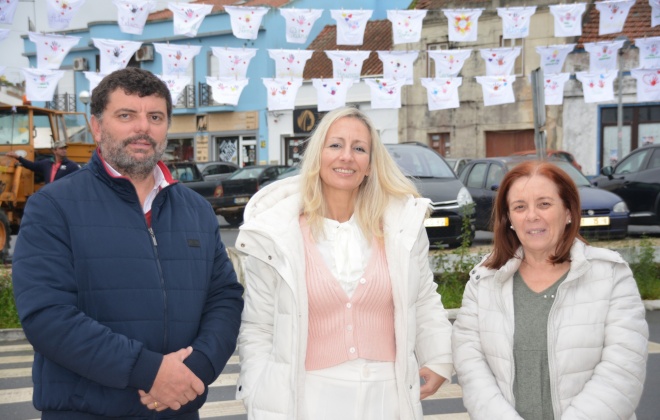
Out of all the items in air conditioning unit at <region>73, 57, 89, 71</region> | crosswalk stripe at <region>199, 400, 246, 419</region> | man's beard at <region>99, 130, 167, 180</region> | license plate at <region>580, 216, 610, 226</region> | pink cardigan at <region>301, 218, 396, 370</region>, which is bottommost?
crosswalk stripe at <region>199, 400, 246, 419</region>

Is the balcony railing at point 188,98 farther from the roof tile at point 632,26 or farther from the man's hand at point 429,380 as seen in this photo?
the man's hand at point 429,380

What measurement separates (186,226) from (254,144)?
3541 centimetres

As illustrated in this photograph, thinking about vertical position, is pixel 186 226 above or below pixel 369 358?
above

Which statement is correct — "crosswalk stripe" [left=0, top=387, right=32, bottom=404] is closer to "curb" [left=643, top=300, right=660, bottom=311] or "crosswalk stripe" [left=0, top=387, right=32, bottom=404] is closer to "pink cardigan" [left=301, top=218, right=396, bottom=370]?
"pink cardigan" [left=301, top=218, right=396, bottom=370]

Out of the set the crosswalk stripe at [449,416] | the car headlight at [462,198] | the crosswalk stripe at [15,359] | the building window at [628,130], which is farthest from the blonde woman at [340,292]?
the building window at [628,130]

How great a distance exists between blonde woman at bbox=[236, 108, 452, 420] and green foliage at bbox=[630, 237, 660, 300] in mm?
7336

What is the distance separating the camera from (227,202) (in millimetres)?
21875

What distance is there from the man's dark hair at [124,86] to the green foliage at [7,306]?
6.48 meters

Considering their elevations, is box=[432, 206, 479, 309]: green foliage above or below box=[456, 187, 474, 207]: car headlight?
below

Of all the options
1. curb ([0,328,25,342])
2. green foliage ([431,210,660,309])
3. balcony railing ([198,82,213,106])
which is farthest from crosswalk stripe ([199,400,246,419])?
balcony railing ([198,82,213,106])

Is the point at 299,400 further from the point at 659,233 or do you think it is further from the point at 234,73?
the point at 234,73

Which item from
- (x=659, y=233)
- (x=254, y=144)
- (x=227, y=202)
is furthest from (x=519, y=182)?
(x=254, y=144)

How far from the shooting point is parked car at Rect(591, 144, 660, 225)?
14484 mm

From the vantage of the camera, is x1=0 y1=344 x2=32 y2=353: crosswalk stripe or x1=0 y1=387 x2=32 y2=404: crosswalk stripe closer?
x1=0 y1=387 x2=32 y2=404: crosswalk stripe
